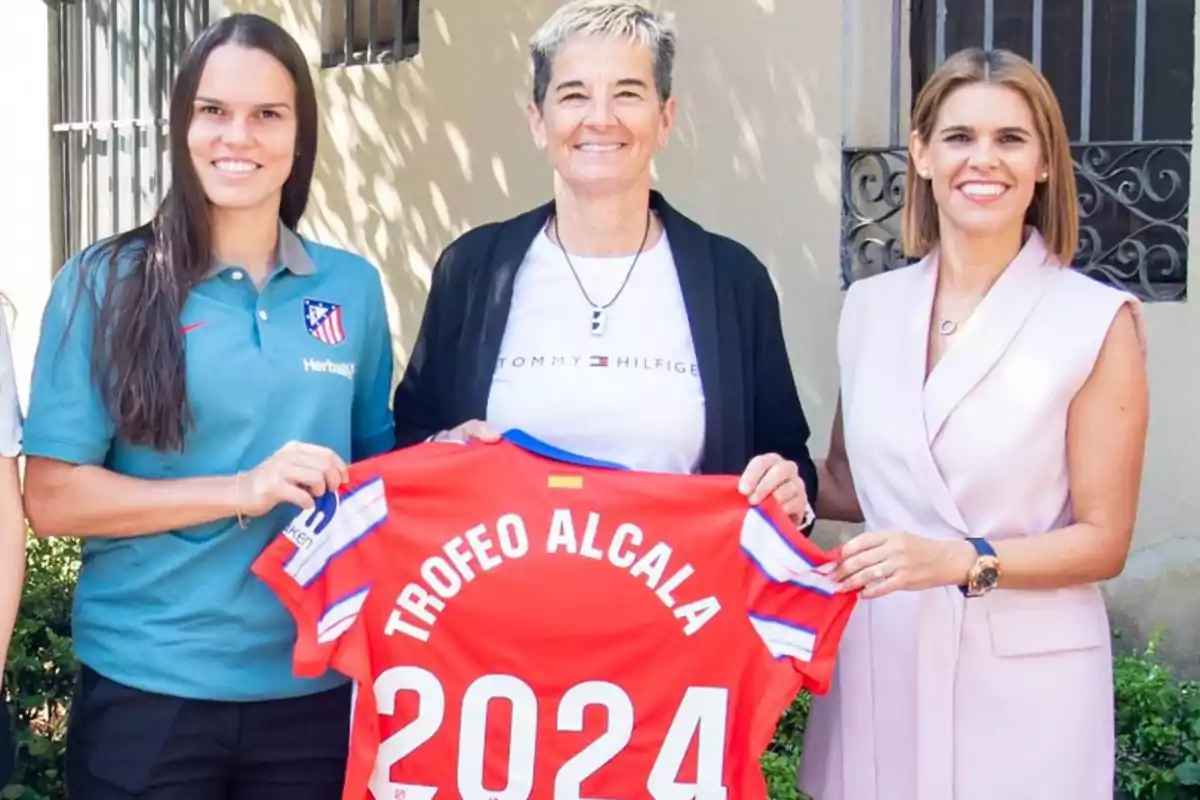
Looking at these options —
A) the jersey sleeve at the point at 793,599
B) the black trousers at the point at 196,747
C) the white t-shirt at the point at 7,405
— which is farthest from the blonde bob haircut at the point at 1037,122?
the white t-shirt at the point at 7,405

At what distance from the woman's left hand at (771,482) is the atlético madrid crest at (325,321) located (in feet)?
3.00

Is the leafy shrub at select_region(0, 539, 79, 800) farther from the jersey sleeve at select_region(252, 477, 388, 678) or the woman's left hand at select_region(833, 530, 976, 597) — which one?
the woman's left hand at select_region(833, 530, 976, 597)

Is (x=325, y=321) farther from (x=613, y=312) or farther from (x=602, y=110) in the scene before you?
(x=602, y=110)

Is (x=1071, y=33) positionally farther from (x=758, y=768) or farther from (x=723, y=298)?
(x=758, y=768)

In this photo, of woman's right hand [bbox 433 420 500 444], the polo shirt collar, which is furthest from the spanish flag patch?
the polo shirt collar

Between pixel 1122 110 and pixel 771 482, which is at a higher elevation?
pixel 1122 110

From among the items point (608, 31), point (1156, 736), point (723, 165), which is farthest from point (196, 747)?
point (723, 165)

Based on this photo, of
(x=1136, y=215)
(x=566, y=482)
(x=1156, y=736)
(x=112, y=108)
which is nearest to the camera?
(x=566, y=482)

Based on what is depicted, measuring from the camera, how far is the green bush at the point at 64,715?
14.0 feet

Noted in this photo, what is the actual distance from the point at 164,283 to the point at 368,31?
21.9 ft

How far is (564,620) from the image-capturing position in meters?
3.06

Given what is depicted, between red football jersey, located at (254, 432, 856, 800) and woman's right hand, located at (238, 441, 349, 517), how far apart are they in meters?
0.14

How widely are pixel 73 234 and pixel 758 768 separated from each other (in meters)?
10.3

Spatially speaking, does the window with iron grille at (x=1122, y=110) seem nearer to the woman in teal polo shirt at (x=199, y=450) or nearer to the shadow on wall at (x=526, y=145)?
the shadow on wall at (x=526, y=145)
